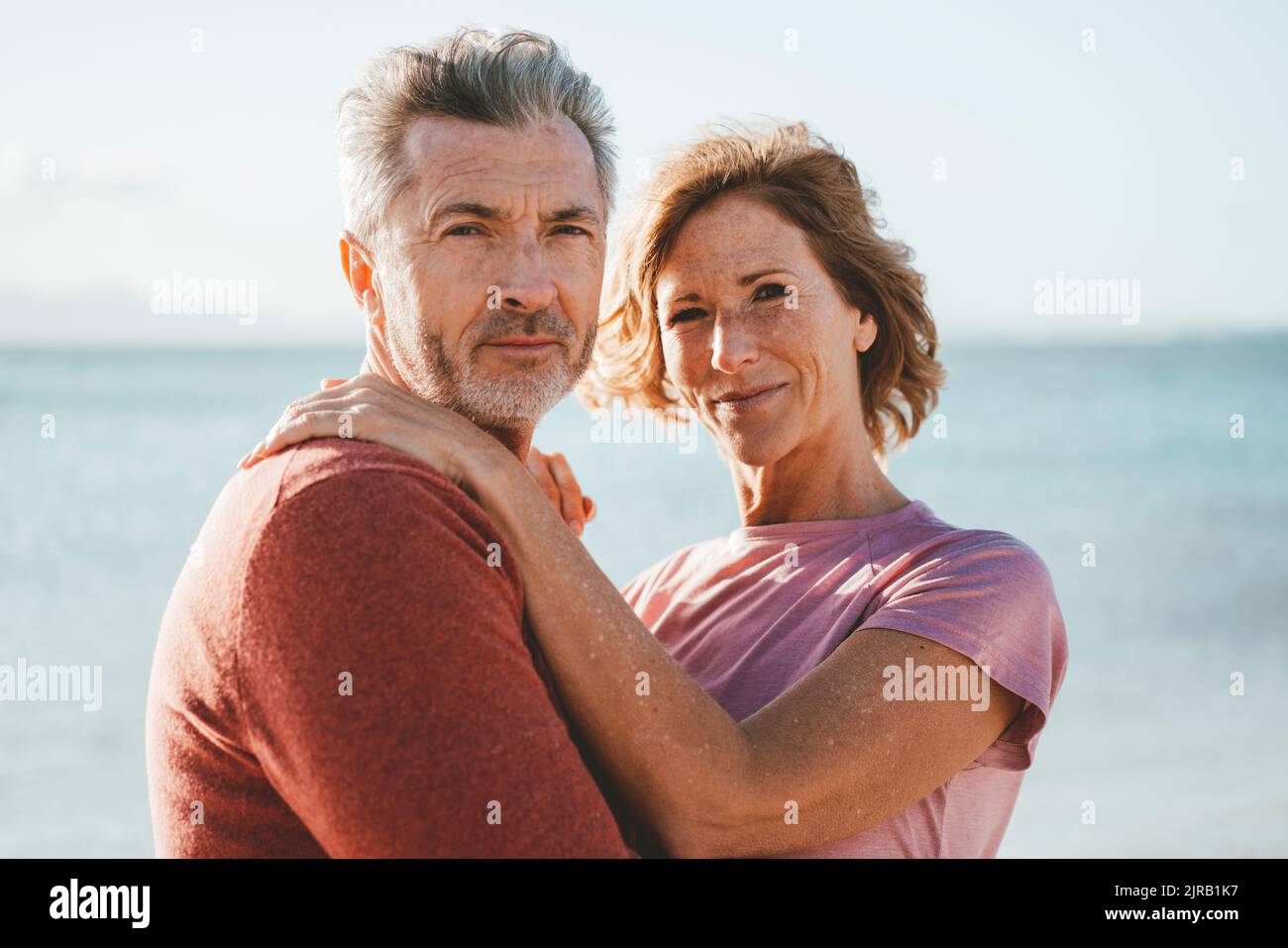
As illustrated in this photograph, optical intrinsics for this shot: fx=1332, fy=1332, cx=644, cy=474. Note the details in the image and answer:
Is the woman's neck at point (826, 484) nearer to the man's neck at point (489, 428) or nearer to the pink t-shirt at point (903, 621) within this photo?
the pink t-shirt at point (903, 621)

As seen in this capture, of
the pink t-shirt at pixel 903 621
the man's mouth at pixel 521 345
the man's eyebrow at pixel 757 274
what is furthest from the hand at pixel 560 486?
the man's mouth at pixel 521 345

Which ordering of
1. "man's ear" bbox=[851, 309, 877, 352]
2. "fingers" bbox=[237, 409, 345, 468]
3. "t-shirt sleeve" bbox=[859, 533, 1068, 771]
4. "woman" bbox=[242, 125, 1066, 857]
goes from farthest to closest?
"man's ear" bbox=[851, 309, 877, 352]
"t-shirt sleeve" bbox=[859, 533, 1068, 771]
"woman" bbox=[242, 125, 1066, 857]
"fingers" bbox=[237, 409, 345, 468]

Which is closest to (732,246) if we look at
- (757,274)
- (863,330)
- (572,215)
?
(757,274)

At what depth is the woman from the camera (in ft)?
7.17

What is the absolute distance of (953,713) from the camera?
2.48 meters

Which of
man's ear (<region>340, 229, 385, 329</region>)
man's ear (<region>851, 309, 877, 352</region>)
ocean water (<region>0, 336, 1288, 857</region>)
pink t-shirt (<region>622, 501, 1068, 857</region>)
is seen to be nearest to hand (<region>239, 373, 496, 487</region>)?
man's ear (<region>340, 229, 385, 329</region>)

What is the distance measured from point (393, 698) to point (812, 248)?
180 centimetres

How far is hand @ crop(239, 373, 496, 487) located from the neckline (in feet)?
3.53

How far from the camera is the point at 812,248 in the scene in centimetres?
321

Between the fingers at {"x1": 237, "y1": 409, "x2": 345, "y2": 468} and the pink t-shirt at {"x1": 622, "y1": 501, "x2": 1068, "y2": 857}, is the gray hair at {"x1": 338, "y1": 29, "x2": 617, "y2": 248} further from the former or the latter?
the pink t-shirt at {"x1": 622, "y1": 501, "x2": 1068, "y2": 857}

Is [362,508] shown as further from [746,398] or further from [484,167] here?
[746,398]
